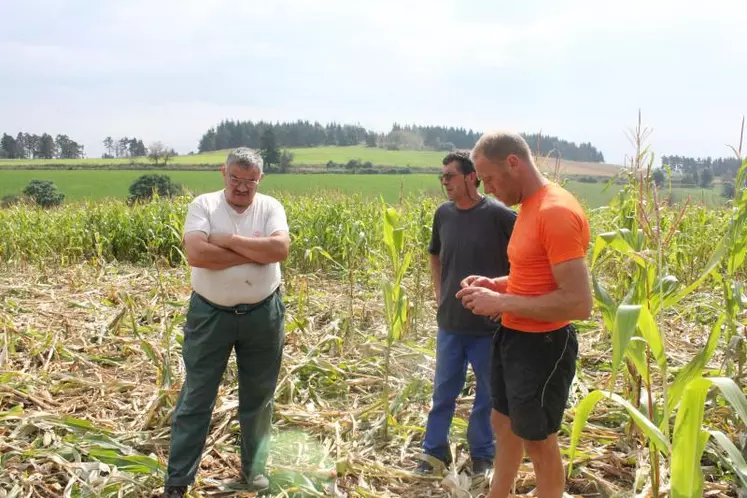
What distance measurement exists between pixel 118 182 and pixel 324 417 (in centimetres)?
3919

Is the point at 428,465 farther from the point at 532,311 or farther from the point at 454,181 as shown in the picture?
the point at 454,181

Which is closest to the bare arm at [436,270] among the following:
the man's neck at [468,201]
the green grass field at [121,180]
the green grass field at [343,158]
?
the man's neck at [468,201]

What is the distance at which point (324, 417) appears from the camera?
11.3 feet

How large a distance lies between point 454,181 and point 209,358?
58.5 inches

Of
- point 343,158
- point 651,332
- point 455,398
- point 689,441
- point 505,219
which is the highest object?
point 343,158

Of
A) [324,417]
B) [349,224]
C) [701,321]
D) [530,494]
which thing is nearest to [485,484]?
[530,494]

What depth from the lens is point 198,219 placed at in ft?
8.60

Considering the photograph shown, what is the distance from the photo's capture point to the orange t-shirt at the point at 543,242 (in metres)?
1.81

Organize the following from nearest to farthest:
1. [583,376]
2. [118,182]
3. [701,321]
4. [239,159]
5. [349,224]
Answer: [239,159], [583,376], [701,321], [349,224], [118,182]

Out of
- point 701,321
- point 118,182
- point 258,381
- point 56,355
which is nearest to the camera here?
point 258,381

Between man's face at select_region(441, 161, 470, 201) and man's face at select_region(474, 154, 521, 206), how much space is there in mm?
687

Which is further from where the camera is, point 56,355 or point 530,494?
point 56,355

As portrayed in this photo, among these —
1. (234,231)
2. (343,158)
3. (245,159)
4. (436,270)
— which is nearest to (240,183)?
(245,159)

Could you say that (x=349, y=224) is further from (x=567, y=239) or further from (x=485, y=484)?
(x=567, y=239)
